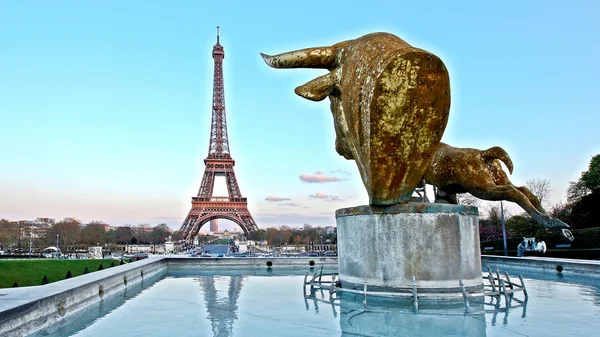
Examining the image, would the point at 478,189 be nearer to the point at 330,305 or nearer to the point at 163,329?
the point at 330,305

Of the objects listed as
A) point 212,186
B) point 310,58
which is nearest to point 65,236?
point 212,186

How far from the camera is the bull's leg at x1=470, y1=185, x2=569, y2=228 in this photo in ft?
37.6

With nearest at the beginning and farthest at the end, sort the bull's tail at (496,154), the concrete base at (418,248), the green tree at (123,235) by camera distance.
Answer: the concrete base at (418,248) → the bull's tail at (496,154) → the green tree at (123,235)

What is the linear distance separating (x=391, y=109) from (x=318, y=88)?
2085 mm

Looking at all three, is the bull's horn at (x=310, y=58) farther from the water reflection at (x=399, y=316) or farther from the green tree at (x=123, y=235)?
the green tree at (x=123, y=235)

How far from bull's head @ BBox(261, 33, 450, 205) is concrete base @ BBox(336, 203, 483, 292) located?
0.50 m

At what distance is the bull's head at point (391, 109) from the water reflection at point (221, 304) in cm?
394

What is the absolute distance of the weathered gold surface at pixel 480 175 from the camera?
38.6 feet

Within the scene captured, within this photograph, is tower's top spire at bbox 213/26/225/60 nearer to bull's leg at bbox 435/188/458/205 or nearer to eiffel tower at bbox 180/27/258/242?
eiffel tower at bbox 180/27/258/242

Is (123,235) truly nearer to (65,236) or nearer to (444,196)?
(65,236)

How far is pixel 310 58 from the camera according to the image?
11.1 m

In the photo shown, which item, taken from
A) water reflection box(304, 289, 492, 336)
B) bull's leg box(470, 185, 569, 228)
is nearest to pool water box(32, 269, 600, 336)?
water reflection box(304, 289, 492, 336)

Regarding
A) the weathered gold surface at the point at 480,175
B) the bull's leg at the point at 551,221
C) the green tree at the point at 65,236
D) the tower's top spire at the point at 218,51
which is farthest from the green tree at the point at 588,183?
the green tree at the point at 65,236

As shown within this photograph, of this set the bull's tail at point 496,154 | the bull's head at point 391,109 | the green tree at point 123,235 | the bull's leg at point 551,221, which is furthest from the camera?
the green tree at point 123,235
